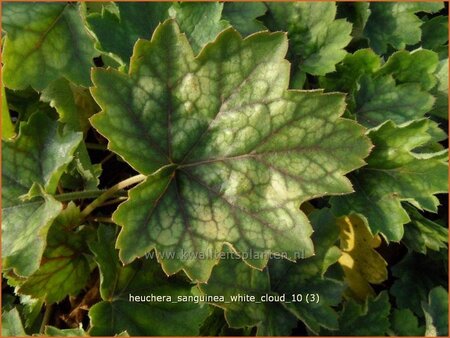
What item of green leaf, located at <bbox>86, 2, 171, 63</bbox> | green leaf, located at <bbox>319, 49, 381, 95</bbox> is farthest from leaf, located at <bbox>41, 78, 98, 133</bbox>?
green leaf, located at <bbox>319, 49, 381, 95</bbox>

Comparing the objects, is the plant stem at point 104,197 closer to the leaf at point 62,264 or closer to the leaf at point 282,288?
the leaf at point 62,264

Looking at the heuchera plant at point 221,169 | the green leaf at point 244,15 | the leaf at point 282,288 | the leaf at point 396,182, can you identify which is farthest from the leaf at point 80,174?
the leaf at point 396,182

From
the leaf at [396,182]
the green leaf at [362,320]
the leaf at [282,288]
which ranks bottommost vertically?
the green leaf at [362,320]

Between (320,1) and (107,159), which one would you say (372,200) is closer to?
(320,1)

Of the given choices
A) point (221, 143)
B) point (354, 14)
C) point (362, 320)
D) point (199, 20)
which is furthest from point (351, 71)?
point (362, 320)

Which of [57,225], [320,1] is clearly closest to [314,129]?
[320,1]
